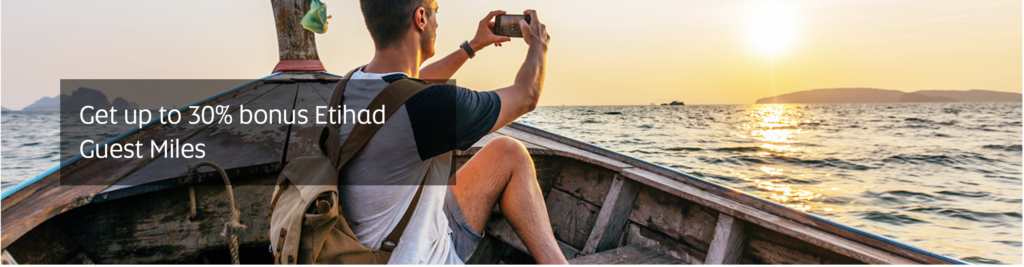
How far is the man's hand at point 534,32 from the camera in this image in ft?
5.77

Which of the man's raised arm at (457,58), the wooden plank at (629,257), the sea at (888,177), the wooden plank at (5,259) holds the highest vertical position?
the man's raised arm at (457,58)

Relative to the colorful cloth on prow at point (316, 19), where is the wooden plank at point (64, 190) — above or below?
below

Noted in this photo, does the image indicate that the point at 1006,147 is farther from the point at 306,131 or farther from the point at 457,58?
the point at 306,131

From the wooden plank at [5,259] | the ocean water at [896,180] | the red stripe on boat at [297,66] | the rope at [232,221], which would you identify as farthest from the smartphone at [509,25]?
the ocean water at [896,180]

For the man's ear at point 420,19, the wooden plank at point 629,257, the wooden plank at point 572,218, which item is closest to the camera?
the man's ear at point 420,19

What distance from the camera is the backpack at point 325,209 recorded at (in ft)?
4.60

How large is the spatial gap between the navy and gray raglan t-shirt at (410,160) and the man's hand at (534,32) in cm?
32

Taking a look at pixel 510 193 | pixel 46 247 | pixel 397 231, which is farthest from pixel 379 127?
pixel 46 247

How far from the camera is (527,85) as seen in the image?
1613mm

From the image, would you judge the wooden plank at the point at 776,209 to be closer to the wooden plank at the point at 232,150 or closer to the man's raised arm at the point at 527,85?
the man's raised arm at the point at 527,85

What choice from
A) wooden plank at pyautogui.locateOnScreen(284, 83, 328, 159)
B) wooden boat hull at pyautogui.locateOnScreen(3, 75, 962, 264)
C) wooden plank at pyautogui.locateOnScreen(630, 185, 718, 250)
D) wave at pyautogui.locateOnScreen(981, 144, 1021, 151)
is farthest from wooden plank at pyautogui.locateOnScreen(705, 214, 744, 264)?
wave at pyautogui.locateOnScreen(981, 144, 1021, 151)

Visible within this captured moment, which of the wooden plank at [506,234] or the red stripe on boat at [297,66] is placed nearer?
the wooden plank at [506,234]

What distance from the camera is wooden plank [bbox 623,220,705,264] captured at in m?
2.95

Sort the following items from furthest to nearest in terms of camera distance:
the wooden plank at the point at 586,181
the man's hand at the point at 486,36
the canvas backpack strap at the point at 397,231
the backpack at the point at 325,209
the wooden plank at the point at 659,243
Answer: the wooden plank at the point at 586,181 → the wooden plank at the point at 659,243 → the man's hand at the point at 486,36 → the canvas backpack strap at the point at 397,231 → the backpack at the point at 325,209
